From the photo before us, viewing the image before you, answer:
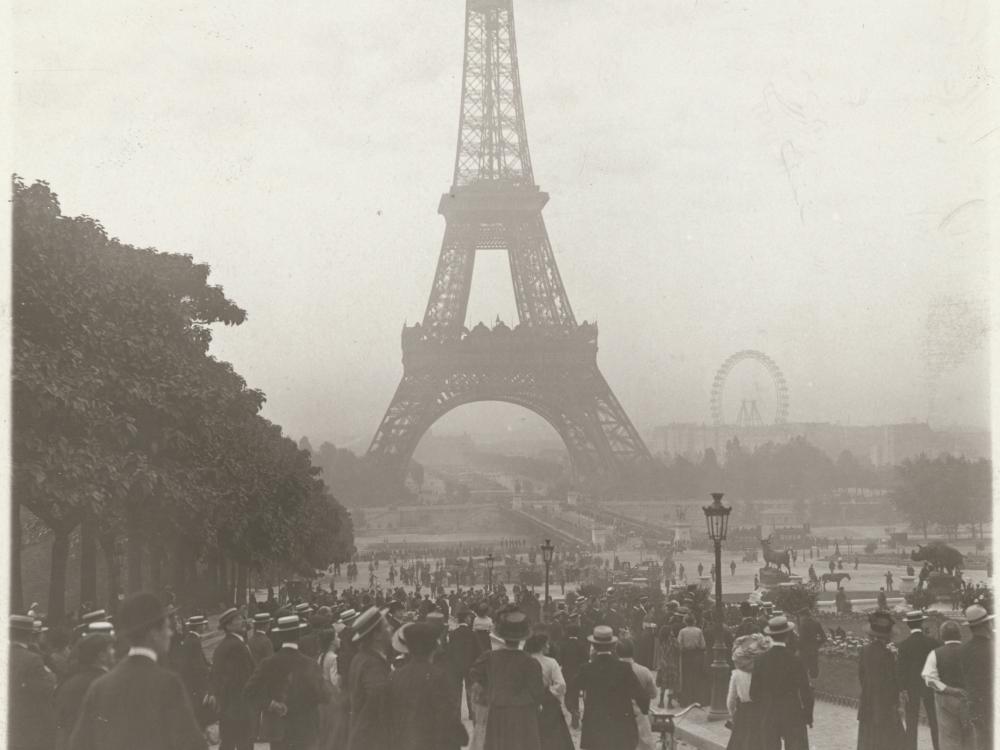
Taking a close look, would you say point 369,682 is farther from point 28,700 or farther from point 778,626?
point 778,626

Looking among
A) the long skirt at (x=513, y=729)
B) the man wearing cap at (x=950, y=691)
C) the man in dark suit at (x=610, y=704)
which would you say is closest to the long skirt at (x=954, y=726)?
the man wearing cap at (x=950, y=691)

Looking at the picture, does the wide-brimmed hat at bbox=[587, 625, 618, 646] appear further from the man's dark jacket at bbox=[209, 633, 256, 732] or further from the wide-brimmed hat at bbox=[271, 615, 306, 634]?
the man's dark jacket at bbox=[209, 633, 256, 732]

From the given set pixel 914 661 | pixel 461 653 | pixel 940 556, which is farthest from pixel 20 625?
pixel 940 556

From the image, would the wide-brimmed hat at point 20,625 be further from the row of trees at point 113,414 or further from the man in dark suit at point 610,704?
the row of trees at point 113,414

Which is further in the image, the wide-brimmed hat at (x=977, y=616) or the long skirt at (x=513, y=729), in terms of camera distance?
the wide-brimmed hat at (x=977, y=616)

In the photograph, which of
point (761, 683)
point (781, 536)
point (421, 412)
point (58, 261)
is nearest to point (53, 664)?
point (761, 683)

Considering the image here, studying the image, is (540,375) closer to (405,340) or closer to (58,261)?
(405,340)
